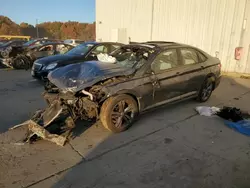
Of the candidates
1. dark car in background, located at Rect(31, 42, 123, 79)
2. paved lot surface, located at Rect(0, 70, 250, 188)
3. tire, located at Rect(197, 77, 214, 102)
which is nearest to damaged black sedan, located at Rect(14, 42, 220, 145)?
paved lot surface, located at Rect(0, 70, 250, 188)

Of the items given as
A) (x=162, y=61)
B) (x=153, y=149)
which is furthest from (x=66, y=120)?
(x=162, y=61)

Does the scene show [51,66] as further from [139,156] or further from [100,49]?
[139,156]

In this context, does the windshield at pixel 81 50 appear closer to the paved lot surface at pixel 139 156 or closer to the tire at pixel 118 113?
the paved lot surface at pixel 139 156

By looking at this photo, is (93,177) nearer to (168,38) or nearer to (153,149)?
(153,149)

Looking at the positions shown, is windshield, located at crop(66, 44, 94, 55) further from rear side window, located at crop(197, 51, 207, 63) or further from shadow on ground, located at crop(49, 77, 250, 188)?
shadow on ground, located at crop(49, 77, 250, 188)

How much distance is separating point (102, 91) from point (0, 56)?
10337 millimetres

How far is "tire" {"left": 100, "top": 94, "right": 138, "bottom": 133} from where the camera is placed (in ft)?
13.3

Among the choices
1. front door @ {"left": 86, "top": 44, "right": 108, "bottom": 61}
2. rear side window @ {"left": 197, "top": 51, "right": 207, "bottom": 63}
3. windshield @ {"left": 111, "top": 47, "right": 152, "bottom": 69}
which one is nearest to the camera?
windshield @ {"left": 111, "top": 47, "right": 152, "bottom": 69}

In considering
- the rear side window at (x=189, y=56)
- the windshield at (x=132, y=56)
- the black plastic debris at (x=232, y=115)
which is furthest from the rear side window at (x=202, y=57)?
the windshield at (x=132, y=56)

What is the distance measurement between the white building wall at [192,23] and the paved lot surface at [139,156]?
7.16 metres

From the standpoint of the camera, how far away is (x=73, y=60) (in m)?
7.84

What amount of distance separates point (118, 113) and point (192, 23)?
9.34 m

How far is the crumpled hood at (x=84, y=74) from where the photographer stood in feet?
13.4

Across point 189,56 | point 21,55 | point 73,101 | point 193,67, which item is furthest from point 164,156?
point 21,55
